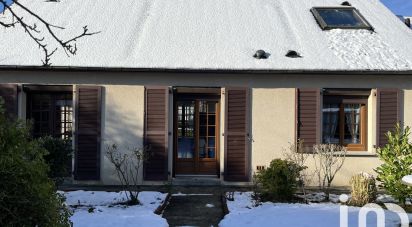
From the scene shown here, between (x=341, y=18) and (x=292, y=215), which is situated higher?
(x=341, y=18)

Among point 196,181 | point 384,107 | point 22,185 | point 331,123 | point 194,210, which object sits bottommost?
point 194,210

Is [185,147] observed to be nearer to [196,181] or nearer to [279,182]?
[196,181]

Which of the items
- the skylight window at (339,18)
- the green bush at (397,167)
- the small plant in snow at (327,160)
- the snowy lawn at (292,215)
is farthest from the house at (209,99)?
the snowy lawn at (292,215)

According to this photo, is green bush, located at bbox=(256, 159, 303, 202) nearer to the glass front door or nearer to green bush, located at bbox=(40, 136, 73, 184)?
the glass front door

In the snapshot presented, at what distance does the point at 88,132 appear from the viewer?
10188mm

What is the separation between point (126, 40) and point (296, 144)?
4.75 metres

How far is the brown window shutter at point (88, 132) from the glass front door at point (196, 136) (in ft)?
6.06

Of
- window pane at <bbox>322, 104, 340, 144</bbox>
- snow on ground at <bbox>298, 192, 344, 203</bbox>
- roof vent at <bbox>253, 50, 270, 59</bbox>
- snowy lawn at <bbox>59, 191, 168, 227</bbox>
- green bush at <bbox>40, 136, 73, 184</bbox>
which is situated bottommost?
snowy lawn at <bbox>59, 191, 168, 227</bbox>

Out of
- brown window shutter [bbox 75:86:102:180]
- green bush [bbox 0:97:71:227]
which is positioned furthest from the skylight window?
green bush [bbox 0:97:71:227]

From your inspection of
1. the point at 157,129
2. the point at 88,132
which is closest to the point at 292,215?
the point at 157,129

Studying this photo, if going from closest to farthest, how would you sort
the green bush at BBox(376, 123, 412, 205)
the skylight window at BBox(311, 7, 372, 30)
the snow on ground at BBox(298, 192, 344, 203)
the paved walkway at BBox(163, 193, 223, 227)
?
1. the paved walkway at BBox(163, 193, 223, 227)
2. the green bush at BBox(376, 123, 412, 205)
3. the snow on ground at BBox(298, 192, 344, 203)
4. the skylight window at BBox(311, 7, 372, 30)

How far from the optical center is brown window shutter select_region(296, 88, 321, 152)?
10.3m

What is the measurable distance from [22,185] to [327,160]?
7248 mm

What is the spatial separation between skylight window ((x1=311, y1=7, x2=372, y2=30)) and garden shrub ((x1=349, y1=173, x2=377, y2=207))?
15.5 feet
